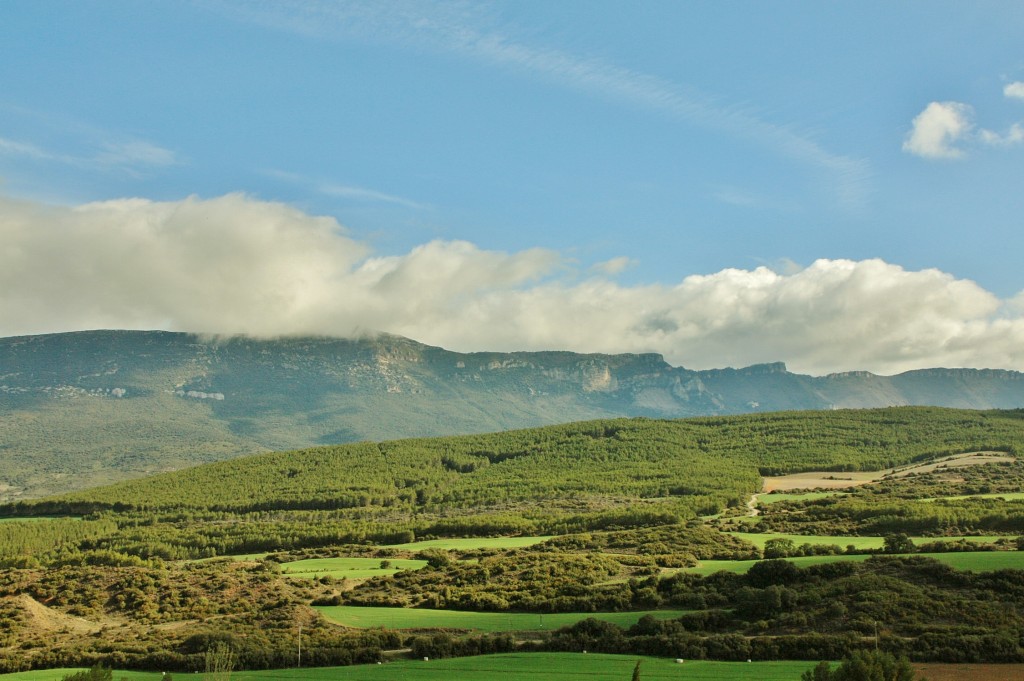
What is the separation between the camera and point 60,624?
5462 centimetres

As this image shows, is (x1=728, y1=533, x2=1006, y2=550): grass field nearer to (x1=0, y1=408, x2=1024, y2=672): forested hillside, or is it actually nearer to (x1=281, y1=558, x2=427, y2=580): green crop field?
(x1=0, y1=408, x2=1024, y2=672): forested hillside

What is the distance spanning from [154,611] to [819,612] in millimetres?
39057

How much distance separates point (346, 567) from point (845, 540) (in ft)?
147

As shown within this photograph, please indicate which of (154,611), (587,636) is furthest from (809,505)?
(154,611)

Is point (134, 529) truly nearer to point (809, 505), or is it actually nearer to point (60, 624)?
point (60, 624)

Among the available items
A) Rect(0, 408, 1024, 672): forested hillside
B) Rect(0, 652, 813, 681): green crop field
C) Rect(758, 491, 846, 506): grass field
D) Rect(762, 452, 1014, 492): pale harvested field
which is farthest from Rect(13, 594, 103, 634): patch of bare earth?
Rect(762, 452, 1014, 492): pale harvested field

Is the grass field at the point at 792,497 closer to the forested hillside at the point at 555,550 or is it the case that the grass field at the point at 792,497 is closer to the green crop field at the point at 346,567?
the forested hillside at the point at 555,550

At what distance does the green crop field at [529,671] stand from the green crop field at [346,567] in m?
28.6

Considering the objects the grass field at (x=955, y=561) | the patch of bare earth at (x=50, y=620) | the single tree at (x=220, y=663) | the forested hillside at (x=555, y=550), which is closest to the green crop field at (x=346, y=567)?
the forested hillside at (x=555, y=550)

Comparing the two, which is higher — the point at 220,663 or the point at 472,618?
the point at 220,663

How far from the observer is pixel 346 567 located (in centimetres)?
8094

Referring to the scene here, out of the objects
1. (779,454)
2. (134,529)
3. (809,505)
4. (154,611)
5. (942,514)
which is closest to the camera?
(154,611)

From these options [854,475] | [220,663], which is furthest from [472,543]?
[854,475]

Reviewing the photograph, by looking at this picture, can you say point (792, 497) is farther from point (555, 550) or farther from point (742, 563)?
point (742, 563)
